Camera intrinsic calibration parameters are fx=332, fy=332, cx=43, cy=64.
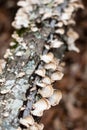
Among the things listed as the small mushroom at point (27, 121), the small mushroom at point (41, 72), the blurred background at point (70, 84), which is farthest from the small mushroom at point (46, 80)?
the blurred background at point (70, 84)

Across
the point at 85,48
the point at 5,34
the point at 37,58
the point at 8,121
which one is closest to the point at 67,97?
the point at 85,48

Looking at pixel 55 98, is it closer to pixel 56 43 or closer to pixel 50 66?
pixel 50 66

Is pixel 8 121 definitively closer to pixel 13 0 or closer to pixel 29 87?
pixel 29 87

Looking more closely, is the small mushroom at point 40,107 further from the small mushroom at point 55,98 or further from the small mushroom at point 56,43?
the small mushroom at point 56,43

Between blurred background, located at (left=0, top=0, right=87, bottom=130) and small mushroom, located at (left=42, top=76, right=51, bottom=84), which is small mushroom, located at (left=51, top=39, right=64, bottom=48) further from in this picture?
blurred background, located at (left=0, top=0, right=87, bottom=130)

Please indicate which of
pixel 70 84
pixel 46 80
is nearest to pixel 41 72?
pixel 46 80
